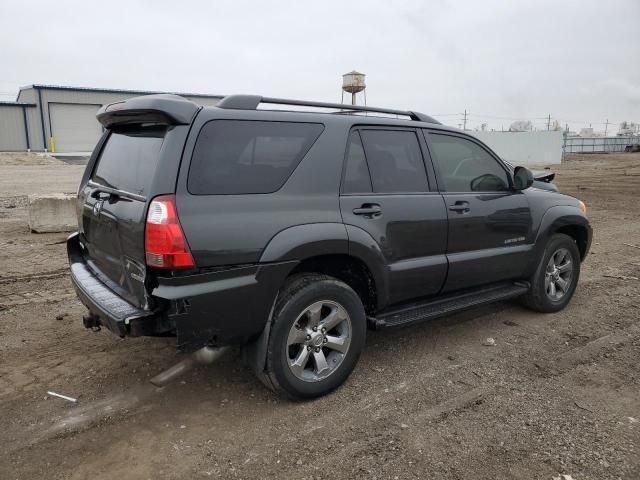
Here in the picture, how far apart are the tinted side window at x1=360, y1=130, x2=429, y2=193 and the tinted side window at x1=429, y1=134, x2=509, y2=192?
0.71ft

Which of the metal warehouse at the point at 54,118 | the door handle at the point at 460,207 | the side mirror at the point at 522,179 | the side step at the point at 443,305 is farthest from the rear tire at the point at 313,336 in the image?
the metal warehouse at the point at 54,118

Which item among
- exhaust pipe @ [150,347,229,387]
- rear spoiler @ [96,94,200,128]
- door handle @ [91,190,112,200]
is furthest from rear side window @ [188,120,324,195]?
exhaust pipe @ [150,347,229,387]

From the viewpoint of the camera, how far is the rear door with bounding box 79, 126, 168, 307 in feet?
9.87

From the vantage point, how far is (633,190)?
16.1 meters

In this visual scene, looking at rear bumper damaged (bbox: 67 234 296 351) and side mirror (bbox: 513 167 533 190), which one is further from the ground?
side mirror (bbox: 513 167 533 190)

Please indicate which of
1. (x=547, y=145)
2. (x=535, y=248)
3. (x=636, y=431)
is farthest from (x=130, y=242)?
(x=547, y=145)

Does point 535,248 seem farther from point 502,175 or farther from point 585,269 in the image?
point 585,269

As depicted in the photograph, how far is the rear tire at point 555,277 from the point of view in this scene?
492cm

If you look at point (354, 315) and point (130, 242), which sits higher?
point (130, 242)

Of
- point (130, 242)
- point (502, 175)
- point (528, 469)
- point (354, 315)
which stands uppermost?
point (502, 175)

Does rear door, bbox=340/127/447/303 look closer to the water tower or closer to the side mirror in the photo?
the side mirror

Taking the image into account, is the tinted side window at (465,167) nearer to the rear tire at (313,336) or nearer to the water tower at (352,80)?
the rear tire at (313,336)

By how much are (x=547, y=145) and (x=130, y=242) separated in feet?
121

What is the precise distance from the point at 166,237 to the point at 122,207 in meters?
0.53
